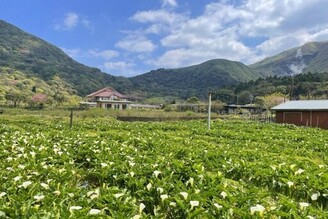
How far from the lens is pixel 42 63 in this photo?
161m

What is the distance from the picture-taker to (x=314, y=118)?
3559cm

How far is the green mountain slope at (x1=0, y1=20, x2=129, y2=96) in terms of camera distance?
14114 centimetres

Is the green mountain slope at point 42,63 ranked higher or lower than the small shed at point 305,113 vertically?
higher

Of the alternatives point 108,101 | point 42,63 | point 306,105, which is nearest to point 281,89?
point 108,101

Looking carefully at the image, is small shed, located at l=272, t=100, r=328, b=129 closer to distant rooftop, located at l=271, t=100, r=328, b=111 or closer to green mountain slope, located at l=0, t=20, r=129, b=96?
distant rooftop, located at l=271, t=100, r=328, b=111

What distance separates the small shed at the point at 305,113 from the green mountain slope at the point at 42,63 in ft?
326

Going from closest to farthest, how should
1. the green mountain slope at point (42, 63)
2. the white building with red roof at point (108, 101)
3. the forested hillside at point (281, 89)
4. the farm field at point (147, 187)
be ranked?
1. the farm field at point (147, 187)
2. the white building with red roof at point (108, 101)
3. the forested hillside at point (281, 89)
4. the green mountain slope at point (42, 63)

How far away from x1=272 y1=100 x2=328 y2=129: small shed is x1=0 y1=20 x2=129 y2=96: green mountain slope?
99.3 metres

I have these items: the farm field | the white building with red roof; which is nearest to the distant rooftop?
the farm field

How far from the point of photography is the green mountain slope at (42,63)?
141 meters

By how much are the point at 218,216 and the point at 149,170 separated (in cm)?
219

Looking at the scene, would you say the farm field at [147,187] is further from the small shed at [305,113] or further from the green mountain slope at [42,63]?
the green mountain slope at [42,63]

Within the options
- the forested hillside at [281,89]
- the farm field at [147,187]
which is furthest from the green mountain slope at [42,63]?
the farm field at [147,187]

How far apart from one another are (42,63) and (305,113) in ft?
476
